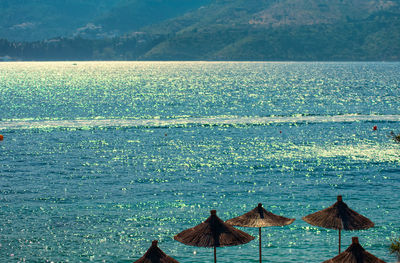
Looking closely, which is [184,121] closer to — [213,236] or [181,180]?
[181,180]

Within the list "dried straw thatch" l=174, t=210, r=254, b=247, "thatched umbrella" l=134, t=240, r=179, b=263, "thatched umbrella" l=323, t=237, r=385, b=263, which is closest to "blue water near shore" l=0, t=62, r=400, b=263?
"dried straw thatch" l=174, t=210, r=254, b=247

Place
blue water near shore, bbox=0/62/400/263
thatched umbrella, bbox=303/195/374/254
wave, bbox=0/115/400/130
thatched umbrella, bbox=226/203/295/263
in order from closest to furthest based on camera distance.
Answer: thatched umbrella, bbox=303/195/374/254 < thatched umbrella, bbox=226/203/295/263 < blue water near shore, bbox=0/62/400/263 < wave, bbox=0/115/400/130

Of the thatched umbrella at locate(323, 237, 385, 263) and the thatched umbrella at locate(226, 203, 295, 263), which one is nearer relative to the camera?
the thatched umbrella at locate(323, 237, 385, 263)

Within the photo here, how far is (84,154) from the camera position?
7269cm

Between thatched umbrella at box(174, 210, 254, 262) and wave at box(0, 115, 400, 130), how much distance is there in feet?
245

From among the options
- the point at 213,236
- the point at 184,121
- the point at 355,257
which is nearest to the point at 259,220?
the point at 213,236

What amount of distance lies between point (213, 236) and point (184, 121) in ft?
269

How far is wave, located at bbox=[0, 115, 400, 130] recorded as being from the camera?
101613mm

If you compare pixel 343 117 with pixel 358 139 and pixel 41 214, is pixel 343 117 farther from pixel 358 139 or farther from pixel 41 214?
pixel 41 214

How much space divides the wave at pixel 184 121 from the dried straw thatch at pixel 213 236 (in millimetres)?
74797

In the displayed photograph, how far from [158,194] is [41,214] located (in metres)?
11.0

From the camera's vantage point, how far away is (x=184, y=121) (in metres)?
108

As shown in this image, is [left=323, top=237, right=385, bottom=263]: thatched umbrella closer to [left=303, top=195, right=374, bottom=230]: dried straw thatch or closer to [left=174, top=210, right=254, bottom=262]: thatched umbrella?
[left=303, top=195, right=374, bottom=230]: dried straw thatch

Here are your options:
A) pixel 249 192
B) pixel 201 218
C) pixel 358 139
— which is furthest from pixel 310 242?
pixel 358 139
